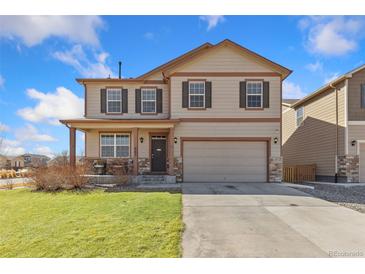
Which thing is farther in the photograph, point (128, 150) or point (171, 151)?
point (128, 150)

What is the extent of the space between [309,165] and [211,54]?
8.94 meters

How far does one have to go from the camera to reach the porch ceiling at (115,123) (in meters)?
13.9

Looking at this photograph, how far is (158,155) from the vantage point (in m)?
15.4

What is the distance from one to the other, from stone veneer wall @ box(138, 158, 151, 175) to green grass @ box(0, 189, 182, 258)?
237 inches

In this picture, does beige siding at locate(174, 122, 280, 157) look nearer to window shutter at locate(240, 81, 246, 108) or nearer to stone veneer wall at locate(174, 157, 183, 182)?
stone veneer wall at locate(174, 157, 183, 182)

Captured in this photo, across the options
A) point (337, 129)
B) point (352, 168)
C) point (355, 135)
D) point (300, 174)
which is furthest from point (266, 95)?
point (352, 168)

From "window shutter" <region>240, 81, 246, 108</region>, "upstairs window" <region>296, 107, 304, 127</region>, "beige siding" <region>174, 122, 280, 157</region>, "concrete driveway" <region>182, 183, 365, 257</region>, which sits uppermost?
"window shutter" <region>240, 81, 246, 108</region>

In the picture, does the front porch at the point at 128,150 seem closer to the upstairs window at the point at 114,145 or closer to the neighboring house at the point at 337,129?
the upstairs window at the point at 114,145

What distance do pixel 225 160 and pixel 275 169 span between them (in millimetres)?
2671

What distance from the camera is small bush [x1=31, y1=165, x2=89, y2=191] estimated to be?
11.4m

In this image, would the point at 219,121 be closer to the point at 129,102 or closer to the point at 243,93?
the point at 243,93

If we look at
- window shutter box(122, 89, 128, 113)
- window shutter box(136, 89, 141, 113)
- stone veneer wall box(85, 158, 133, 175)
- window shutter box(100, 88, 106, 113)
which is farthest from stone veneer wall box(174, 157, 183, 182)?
window shutter box(100, 88, 106, 113)

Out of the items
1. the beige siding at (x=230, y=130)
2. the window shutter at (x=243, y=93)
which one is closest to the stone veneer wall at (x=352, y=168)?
the beige siding at (x=230, y=130)
